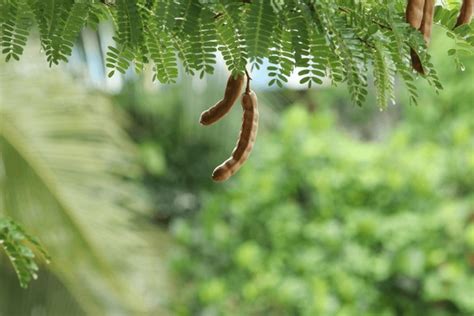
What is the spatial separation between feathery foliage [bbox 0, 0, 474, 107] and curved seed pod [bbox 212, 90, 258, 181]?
0.05 meters

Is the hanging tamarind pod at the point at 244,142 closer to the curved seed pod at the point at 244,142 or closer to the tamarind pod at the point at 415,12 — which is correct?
the curved seed pod at the point at 244,142

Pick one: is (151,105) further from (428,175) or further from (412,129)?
(428,175)

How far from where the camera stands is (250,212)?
672cm

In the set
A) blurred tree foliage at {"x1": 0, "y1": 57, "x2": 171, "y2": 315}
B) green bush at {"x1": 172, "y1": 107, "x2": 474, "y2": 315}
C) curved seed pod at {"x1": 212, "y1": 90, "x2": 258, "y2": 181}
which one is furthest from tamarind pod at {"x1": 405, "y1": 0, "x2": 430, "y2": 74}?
green bush at {"x1": 172, "y1": 107, "x2": 474, "y2": 315}

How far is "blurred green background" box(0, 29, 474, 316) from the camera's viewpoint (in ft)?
16.9

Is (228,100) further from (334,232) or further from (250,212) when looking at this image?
(250,212)

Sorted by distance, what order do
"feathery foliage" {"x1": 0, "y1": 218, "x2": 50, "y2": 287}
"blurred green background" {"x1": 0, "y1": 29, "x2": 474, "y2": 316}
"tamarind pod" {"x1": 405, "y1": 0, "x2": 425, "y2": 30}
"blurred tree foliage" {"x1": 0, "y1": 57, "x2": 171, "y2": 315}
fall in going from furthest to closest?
"blurred green background" {"x1": 0, "y1": 29, "x2": 474, "y2": 316} < "blurred tree foliage" {"x1": 0, "y1": 57, "x2": 171, "y2": 315} < "feathery foliage" {"x1": 0, "y1": 218, "x2": 50, "y2": 287} < "tamarind pod" {"x1": 405, "y1": 0, "x2": 425, "y2": 30}

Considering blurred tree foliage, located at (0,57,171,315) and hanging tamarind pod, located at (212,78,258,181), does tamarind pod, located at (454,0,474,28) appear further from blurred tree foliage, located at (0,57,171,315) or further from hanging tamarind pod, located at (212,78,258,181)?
blurred tree foliage, located at (0,57,171,315)

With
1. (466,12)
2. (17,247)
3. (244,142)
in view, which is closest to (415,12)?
(466,12)

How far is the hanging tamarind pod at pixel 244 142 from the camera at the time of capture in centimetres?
127

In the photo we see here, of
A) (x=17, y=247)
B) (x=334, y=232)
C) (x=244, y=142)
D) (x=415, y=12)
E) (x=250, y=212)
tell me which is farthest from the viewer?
(x=250, y=212)

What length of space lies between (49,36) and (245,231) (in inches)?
218

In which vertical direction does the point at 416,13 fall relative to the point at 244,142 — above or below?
above

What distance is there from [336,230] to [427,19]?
203 inches
